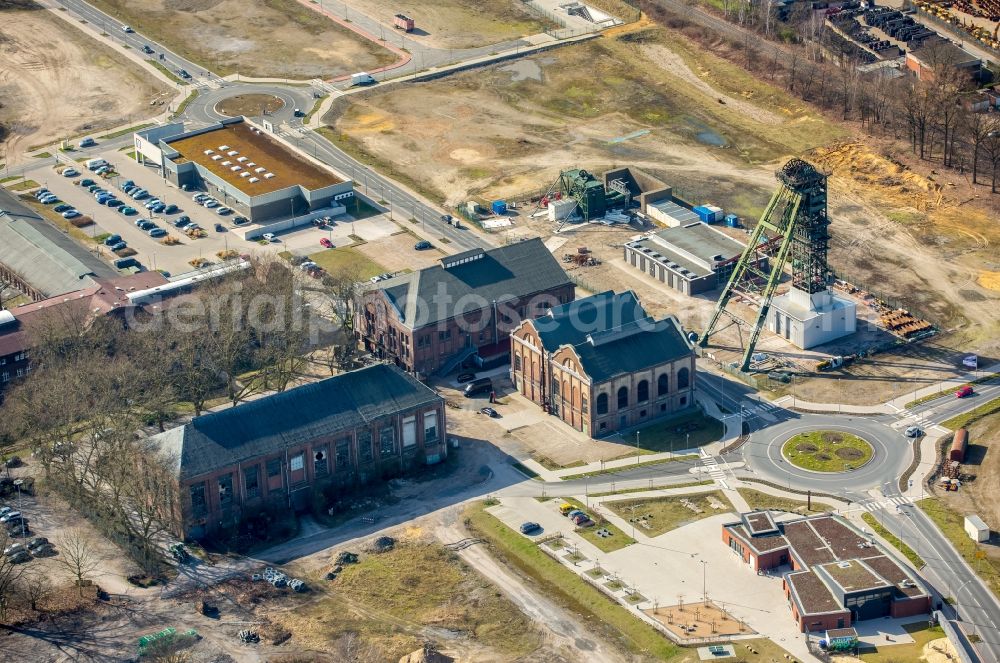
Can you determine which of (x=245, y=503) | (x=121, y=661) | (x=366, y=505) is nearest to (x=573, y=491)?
(x=366, y=505)

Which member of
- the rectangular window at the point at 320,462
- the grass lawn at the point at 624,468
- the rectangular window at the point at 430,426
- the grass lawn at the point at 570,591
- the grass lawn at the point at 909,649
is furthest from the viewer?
the rectangular window at the point at 430,426

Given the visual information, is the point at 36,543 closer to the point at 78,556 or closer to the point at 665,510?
the point at 78,556

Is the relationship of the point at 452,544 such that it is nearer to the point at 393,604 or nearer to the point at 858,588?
the point at 393,604

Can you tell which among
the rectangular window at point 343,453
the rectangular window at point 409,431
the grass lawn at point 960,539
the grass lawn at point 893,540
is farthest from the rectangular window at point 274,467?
the grass lawn at point 960,539

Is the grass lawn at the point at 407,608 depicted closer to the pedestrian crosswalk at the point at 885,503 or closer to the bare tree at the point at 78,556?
the bare tree at the point at 78,556

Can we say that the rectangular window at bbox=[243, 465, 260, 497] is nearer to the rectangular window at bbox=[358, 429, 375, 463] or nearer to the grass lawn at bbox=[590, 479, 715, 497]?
the rectangular window at bbox=[358, 429, 375, 463]
